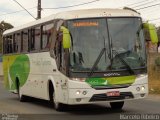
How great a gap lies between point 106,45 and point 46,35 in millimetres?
3123

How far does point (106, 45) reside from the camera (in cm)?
1570

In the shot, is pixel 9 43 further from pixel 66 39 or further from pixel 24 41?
pixel 66 39

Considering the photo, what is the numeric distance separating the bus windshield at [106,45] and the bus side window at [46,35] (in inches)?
77.8

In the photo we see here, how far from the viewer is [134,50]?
625 inches

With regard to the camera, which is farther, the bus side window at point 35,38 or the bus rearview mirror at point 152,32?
the bus side window at point 35,38

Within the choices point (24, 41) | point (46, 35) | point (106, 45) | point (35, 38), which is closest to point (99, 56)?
point (106, 45)

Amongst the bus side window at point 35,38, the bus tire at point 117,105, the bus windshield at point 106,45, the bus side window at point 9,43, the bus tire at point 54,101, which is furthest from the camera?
the bus side window at point 9,43

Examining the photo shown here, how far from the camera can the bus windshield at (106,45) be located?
15.5 metres

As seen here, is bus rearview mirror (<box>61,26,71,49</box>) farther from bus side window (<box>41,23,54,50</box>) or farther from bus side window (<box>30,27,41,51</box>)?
bus side window (<box>30,27,41,51</box>)

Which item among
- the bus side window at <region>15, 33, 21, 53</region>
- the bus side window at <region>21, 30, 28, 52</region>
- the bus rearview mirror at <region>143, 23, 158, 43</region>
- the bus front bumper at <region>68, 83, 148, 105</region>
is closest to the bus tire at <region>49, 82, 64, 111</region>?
the bus front bumper at <region>68, 83, 148, 105</region>

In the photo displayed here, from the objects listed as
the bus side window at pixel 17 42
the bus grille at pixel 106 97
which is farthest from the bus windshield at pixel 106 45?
the bus side window at pixel 17 42

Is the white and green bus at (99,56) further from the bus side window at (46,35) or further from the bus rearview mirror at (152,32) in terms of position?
the bus side window at (46,35)

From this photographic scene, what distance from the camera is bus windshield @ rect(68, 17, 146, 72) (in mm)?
15539

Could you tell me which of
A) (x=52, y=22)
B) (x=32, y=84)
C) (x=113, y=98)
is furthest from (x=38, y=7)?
(x=113, y=98)
